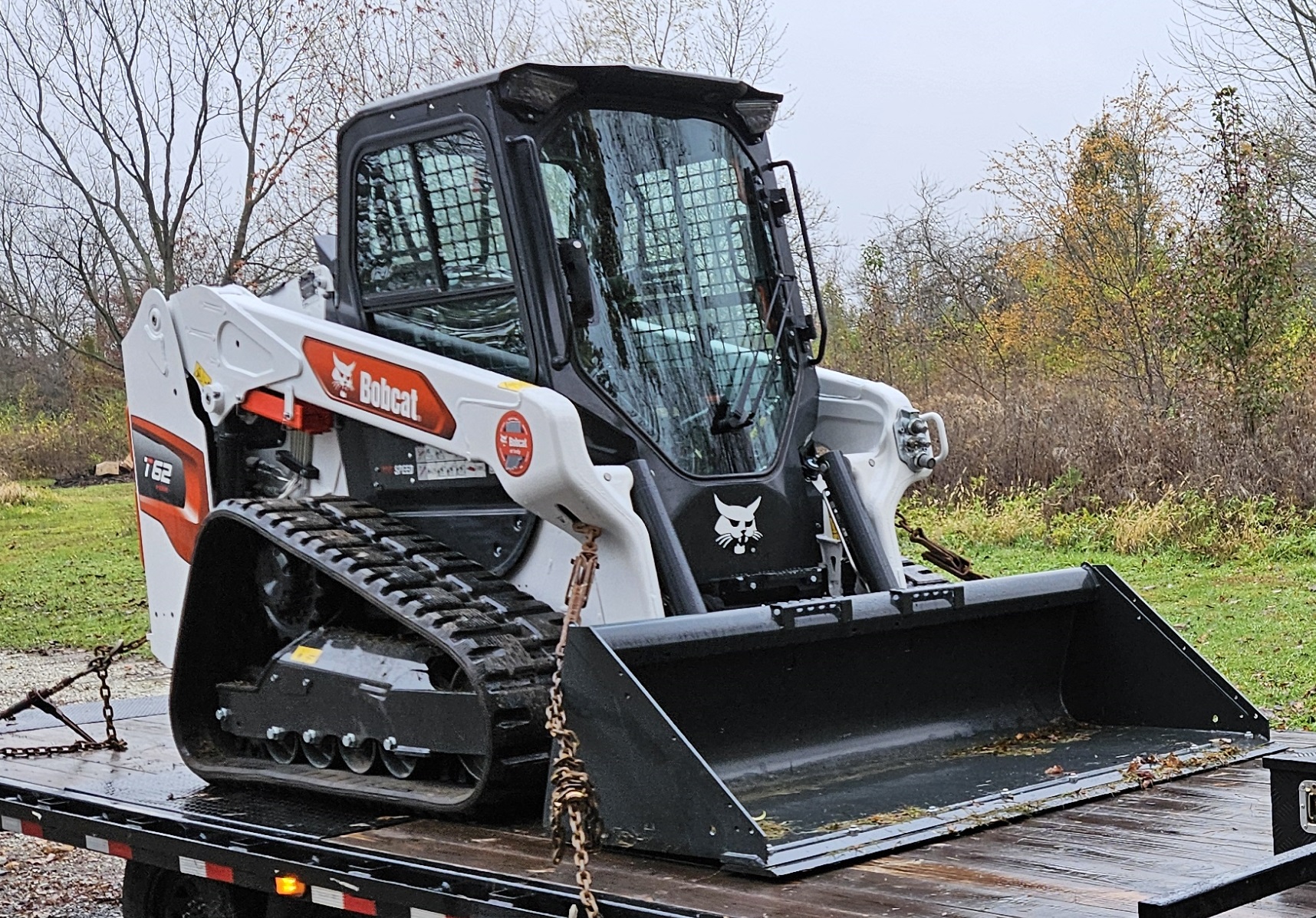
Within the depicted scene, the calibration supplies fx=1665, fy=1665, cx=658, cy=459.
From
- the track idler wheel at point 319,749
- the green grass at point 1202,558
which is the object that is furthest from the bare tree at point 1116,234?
the track idler wheel at point 319,749

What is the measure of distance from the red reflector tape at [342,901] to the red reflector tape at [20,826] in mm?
1606

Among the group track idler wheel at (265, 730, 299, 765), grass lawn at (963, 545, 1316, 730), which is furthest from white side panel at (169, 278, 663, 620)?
grass lawn at (963, 545, 1316, 730)

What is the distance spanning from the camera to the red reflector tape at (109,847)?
17.4 feet

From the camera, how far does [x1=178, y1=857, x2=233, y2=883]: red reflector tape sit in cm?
489

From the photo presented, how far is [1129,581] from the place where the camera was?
13.4 m

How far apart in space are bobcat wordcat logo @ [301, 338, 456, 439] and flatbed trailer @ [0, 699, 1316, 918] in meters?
1.26

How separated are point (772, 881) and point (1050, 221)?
20105 millimetres

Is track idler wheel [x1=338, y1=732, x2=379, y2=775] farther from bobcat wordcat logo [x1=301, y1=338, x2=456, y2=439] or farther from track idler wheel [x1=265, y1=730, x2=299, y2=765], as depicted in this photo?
bobcat wordcat logo [x1=301, y1=338, x2=456, y2=439]

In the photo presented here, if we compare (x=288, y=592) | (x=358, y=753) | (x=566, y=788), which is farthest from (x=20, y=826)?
(x=566, y=788)

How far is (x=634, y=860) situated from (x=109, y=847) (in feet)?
6.91

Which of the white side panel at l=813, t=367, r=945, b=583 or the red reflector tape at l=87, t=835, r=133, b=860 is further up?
the white side panel at l=813, t=367, r=945, b=583

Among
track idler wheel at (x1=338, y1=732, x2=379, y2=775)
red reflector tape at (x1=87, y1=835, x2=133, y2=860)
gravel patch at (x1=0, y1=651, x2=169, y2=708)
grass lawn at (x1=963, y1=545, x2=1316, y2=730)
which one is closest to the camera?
track idler wheel at (x1=338, y1=732, x2=379, y2=775)

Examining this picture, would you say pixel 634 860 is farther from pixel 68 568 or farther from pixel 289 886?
pixel 68 568

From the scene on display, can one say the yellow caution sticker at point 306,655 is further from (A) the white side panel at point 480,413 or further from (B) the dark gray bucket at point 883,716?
(B) the dark gray bucket at point 883,716
